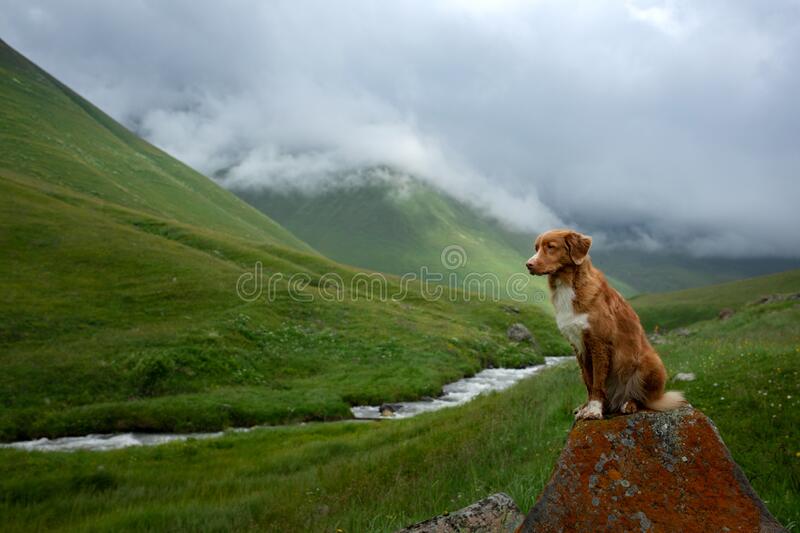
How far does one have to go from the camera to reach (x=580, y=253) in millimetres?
5262

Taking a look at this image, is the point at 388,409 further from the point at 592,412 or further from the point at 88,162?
the point at 88,162

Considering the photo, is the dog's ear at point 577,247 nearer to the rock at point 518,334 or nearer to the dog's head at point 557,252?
the dog's head at point 557,252

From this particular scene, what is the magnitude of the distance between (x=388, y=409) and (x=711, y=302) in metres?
147

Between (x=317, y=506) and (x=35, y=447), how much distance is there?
20.1 meters

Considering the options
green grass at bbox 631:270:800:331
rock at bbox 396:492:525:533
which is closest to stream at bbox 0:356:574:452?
rock at bbox 396:492:525:533

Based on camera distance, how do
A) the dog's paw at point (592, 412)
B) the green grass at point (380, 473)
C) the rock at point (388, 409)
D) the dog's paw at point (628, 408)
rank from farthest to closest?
the rock at point (388, 409), the green grass at point (380, 473), the dog's paw at point (628, 408), the dog's paw at point (592, 412)

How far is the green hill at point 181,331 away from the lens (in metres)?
28.9

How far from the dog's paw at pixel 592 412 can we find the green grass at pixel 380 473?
8.74 feet

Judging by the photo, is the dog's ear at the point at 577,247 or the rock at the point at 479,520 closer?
the rock at the point at 479,520

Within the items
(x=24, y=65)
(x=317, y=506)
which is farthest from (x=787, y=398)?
(x=24, y=65)

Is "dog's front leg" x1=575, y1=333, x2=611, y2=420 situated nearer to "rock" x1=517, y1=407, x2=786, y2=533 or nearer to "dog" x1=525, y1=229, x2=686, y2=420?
"dog" x1=525, y1=229, x2=686, y2=420

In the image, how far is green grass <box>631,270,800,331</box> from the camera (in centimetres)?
13350

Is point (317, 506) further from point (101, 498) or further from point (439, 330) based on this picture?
point (439, 330)

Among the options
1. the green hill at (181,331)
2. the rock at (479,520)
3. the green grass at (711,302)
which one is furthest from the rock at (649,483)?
the green grass at (711,302)
